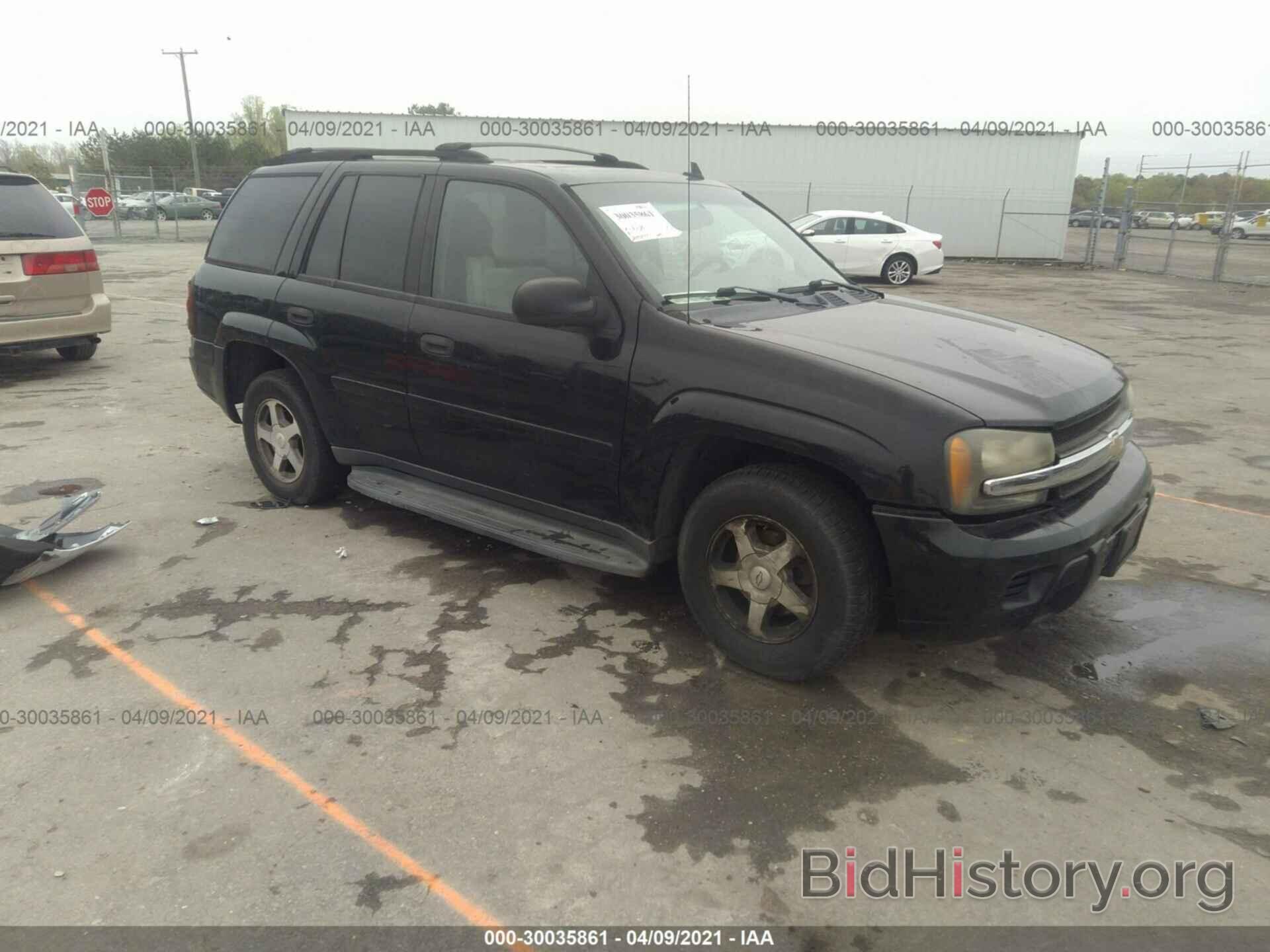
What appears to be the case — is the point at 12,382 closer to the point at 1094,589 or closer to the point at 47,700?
the point at 47,700

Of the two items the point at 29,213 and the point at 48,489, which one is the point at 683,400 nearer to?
the point at 48,489

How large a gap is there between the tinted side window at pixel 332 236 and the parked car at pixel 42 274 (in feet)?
14.6

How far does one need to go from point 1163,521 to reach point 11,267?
878 cm

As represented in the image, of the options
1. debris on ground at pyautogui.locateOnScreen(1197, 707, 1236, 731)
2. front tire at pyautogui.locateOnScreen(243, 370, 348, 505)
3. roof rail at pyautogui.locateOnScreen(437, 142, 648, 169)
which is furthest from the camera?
front tire at pyautogui.locateOnScreen(243, 370, 348, 505)

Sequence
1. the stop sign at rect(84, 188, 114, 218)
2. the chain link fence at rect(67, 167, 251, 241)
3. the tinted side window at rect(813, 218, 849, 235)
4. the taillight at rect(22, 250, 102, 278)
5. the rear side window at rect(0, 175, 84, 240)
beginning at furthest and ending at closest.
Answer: the chain link fence at rect(67, 167, 251, 241) → the stop sign at rect(84, 188, 114, 218) → the tinted side window at rect(813, 218, 849, 235) → the taillight at rect(22, 250, 102, 278) → the rear side window at rect(0, 175, 84, 240)

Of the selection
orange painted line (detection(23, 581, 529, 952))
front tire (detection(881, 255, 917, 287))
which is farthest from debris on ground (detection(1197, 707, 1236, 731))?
front tire (detection(881, 255, 917, 287))

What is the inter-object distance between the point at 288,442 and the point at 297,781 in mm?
2654

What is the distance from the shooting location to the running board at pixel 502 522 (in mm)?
3559

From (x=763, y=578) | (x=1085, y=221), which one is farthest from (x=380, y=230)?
(x=1085, y=221)

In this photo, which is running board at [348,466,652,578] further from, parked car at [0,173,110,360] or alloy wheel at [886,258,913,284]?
alloy wheel at [886,258,913,284]

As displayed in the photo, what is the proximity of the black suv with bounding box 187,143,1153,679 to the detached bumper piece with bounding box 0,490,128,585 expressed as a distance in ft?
3.37

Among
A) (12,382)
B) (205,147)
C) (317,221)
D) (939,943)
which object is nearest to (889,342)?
(939,943)

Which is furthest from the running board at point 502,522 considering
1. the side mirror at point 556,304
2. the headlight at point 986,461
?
the headlight at point 986,461

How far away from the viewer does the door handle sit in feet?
12.9
